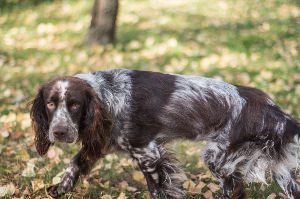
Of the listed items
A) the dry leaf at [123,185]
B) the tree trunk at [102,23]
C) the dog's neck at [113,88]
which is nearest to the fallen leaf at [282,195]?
the dry leaf at [123,185]

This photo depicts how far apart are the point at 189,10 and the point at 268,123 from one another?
9979 millimetres

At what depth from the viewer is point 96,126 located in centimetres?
473

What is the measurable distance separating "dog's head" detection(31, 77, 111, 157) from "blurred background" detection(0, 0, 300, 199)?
25.8 inches

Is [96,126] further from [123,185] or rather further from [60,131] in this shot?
[123,185]

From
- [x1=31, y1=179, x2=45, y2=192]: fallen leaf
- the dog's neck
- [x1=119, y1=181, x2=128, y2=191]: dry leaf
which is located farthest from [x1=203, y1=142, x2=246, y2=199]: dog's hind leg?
[x1=31, y1=179, x2=45, y2=192]: fallen leaf

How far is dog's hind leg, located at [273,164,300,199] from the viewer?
469cm

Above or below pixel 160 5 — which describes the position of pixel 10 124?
below

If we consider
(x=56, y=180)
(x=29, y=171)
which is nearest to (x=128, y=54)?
(x=29, y=171)

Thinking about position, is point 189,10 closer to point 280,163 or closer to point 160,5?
point 160,5

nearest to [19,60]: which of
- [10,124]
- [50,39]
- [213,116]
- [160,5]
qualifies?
[50,39]

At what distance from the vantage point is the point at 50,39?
12.8 meters

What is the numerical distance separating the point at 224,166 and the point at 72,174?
1539 millimetres

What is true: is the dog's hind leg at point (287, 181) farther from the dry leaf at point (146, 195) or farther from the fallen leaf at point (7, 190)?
the fallen leaf at point (7, 190)

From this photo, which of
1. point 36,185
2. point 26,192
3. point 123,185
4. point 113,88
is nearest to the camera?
point 113,88
